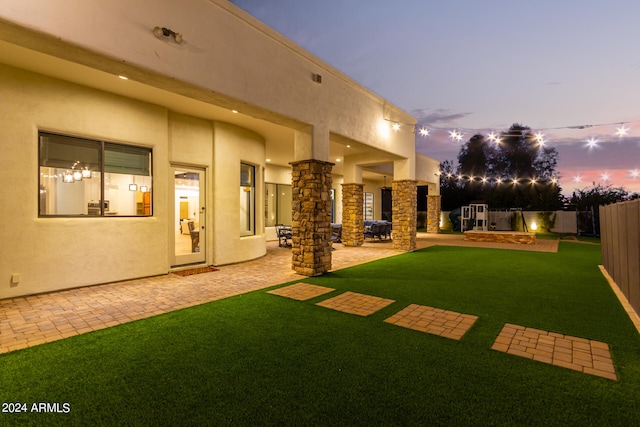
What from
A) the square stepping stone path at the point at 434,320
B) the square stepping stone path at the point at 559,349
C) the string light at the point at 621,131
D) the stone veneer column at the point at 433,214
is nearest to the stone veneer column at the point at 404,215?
the string light at the point at 621,131

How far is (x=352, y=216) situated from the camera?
1259 cm

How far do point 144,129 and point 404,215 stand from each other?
27.5 ft

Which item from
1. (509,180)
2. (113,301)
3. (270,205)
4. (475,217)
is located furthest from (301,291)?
(509,180)

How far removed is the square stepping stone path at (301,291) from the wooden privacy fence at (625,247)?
4.48 metres

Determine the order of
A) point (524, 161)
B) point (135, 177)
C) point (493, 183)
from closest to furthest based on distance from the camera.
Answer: point (135, 177) < point (493, 183) < point (524, 161)

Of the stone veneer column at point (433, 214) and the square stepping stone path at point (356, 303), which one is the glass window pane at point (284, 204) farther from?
the square stepping stone path at point (356, 303)

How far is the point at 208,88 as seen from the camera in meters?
4.63

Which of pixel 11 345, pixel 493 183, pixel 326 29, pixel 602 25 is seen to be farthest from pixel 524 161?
pixel 11 345

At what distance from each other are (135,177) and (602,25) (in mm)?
18546

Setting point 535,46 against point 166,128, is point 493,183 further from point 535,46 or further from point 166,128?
point 166,128

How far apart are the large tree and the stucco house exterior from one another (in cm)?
2151

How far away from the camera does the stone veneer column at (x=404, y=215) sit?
1105 centimetres

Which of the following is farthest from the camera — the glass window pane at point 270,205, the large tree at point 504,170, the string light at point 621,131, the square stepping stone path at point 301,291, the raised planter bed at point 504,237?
the large tree at point 504,170

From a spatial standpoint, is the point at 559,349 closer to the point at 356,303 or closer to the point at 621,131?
the point at 356,303
